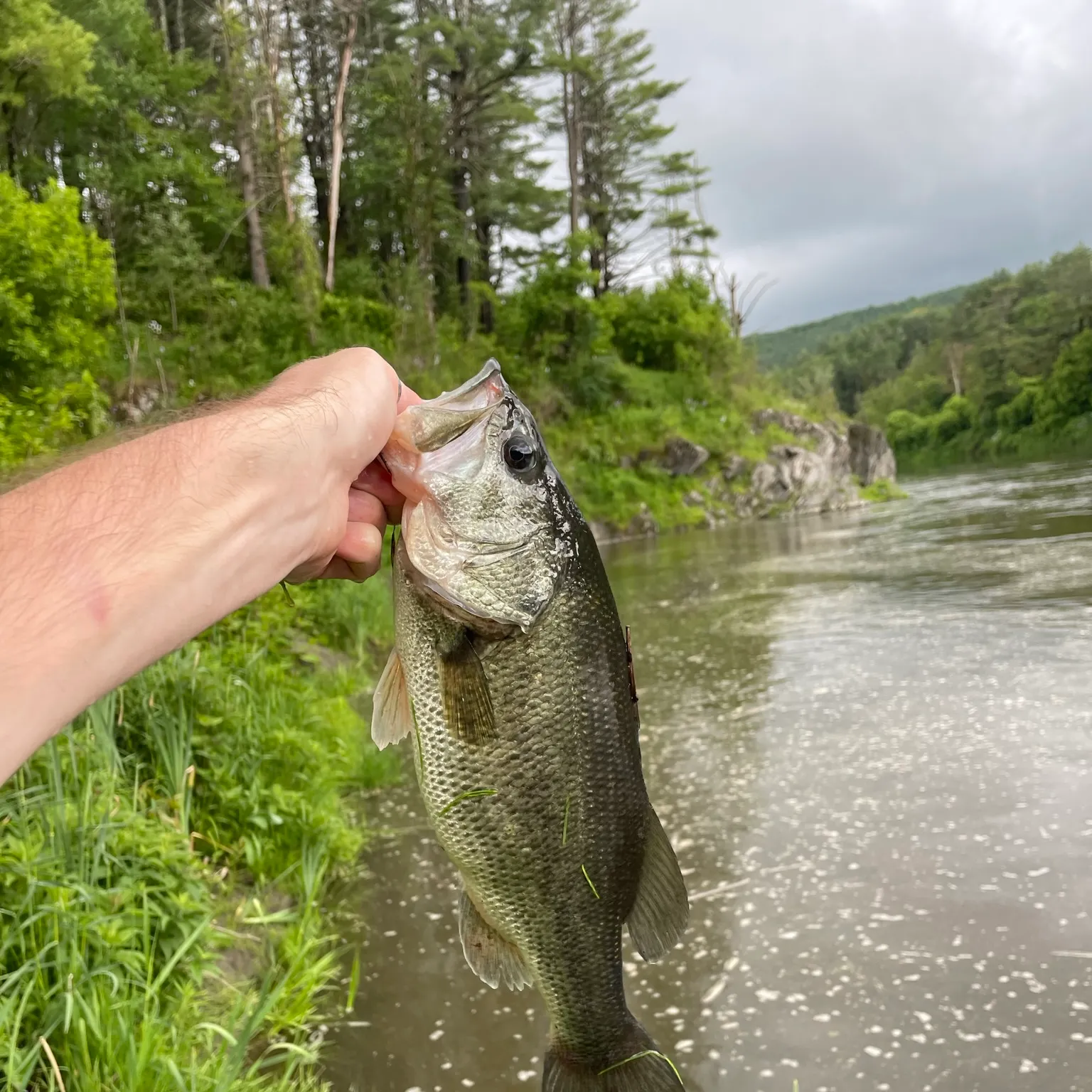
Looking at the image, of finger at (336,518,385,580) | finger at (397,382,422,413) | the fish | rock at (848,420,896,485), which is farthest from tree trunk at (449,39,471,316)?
the fish

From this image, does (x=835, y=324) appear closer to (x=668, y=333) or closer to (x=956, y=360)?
(x=956, y=360)

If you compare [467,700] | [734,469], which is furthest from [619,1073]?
[734,469]

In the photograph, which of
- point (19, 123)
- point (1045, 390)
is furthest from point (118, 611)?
point (1045, 390)

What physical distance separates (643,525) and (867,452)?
1233 centimetres

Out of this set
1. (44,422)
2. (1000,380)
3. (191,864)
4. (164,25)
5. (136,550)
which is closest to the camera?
(136,550)

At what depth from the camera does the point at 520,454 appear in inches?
73.6

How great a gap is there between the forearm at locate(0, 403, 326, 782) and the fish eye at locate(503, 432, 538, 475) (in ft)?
1.33

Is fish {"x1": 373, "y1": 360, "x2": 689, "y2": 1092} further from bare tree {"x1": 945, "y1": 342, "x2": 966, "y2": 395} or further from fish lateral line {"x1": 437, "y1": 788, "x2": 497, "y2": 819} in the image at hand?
bare tree {"x1": 945, "y1": 342, "x2": 966, "y2": 395}

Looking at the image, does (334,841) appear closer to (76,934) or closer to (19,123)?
(76,934)

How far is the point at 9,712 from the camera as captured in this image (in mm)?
1146

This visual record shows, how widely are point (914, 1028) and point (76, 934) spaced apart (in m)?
3.05

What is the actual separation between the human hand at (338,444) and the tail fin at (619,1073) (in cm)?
118

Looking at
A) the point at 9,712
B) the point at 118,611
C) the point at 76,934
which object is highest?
the point at 118,611

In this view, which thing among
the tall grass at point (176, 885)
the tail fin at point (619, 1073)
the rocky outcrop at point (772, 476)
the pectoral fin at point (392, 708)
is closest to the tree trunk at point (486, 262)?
the rocky outcrop at point (772, 476)
